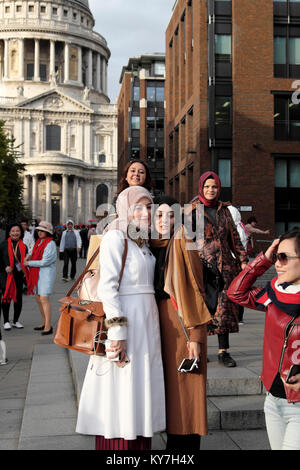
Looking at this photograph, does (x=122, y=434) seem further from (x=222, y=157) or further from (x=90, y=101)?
(x=90, y=101)

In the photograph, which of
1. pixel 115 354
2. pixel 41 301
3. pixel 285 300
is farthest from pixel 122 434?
pixel 41 301

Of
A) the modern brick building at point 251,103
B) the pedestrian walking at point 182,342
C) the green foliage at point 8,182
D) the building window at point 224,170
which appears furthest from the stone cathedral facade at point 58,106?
the pedestrian walking at point 182,342

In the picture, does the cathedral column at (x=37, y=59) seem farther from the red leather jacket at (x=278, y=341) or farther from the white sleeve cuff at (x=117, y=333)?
the red leather jacket at (x=278, y=341)

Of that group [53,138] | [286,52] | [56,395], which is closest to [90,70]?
[53,138]

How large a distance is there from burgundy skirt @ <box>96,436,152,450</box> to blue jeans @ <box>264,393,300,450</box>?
0.81 m

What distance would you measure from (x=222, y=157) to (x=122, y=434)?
960 inches

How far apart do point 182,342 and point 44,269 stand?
6116mm

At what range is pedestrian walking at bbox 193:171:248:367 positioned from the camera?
537 centimetres

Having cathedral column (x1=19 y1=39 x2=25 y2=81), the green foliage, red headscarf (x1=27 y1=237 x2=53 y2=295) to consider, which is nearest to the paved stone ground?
red headscarf (x1=27 y1=237 x2=53 y2=295)

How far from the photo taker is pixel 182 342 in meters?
3.28

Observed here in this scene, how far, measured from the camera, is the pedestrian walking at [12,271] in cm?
913

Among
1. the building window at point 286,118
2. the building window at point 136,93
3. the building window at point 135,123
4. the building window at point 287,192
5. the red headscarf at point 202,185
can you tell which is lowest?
the red headscarf at point 202,185

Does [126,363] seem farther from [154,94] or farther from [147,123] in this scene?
[154,94]

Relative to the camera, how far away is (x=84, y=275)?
349 centimetres
